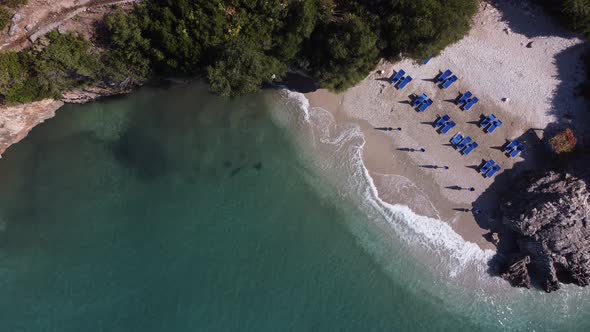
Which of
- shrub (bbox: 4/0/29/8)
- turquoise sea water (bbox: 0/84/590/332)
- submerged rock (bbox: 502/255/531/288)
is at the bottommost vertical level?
turquoise sea water (bbox: 0/84/590/332)

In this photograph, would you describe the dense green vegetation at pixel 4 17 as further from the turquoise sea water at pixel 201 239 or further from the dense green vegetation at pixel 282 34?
the turquoise sea water at pixel 201 239

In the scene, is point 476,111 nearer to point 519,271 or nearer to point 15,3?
point 519,271

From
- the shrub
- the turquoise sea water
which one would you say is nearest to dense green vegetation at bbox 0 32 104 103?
the shrub

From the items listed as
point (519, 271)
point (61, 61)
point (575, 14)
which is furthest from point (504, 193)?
point (61, 61)

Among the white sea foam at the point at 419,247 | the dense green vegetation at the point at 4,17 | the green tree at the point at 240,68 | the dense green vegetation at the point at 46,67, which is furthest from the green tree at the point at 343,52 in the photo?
the dense green vegetation at the point at 4,17

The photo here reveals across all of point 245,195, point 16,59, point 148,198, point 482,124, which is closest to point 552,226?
point 482,124

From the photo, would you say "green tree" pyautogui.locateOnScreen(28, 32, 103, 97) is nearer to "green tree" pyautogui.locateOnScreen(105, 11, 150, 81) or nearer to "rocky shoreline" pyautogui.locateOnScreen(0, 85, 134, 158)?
"green tree" pyautogui.locateOnScreen(105, 11, 150, 81)
